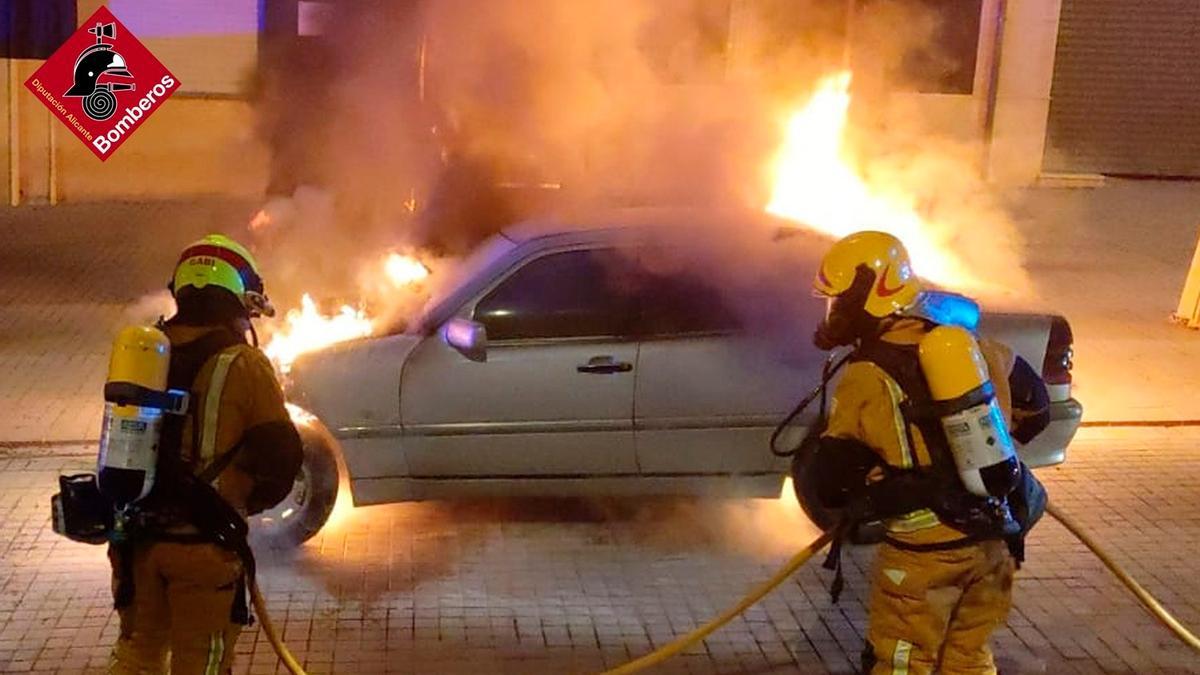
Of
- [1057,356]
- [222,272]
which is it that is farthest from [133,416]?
[1057,356]

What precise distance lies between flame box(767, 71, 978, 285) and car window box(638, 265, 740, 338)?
9.78 feet

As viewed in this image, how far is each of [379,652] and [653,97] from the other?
5.70m

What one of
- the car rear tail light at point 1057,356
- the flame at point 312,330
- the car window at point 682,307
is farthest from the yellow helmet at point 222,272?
the car rear tail light at point 1057,356

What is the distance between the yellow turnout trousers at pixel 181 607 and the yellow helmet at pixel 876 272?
6.41ft

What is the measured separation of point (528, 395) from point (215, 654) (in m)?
2.29

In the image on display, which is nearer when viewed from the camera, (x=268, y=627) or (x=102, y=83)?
(x=268, y=627)

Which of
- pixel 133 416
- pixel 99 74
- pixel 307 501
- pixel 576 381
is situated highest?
pixel 99 74

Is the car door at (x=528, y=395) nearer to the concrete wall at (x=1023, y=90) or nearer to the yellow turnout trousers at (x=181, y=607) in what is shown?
the yellow turnout trousers at (x=181, y=607)

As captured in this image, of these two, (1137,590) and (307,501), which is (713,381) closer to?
(307,501)

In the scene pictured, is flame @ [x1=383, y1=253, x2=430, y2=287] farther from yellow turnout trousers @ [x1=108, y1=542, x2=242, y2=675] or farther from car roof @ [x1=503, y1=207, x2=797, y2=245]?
yellow turnout trousers @ [x1=108, y1=542, x2=242, y2=675]

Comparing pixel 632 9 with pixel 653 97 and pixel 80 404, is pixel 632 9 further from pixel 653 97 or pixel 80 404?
pixel 80 404

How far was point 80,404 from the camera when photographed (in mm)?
8180

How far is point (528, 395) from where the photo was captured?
5.91 meters

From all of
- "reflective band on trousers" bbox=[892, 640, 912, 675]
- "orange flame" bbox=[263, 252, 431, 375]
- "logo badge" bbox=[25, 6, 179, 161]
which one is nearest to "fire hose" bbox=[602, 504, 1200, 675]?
"reflective band on trousers" bbox=[892, 640, 912, 675]
